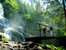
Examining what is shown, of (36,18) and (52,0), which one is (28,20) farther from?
(52,0)

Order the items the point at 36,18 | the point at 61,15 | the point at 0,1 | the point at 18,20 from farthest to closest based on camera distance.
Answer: the point at 36,18 → the point at 18,20 → the point at 0,1 → the point at 61,15

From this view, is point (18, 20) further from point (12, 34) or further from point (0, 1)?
point (12, 34)

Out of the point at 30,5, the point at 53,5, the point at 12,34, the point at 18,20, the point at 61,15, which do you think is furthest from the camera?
the point at 30,5

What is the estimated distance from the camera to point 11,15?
143 ft

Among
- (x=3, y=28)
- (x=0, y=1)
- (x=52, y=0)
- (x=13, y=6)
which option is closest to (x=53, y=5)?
(x=52, y=0)

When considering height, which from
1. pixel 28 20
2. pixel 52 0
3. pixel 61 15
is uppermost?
pixel 52 0

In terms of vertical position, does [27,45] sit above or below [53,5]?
below

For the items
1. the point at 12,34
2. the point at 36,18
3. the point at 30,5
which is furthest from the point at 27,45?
the point at 30,5

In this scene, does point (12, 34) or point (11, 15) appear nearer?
point (12, 34)

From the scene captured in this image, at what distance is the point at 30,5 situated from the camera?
61.4 metres

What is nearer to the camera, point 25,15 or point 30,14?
point 25,15

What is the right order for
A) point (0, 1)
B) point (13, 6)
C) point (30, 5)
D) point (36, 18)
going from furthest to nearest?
point (30, 5) → point (36, 18) → point (13, 6) → point (0, 1)

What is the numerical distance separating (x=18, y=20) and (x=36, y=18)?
7874 mm

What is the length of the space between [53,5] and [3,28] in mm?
10609
